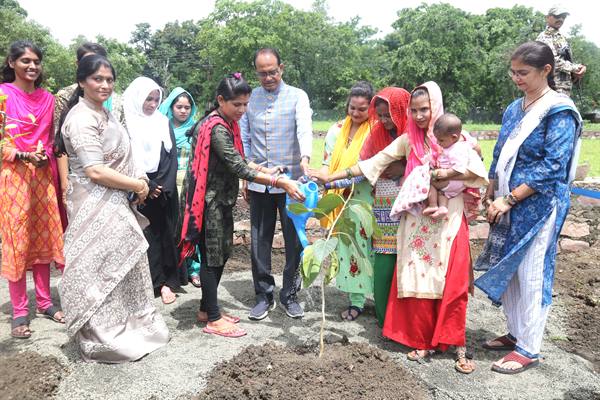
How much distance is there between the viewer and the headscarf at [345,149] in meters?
3.49

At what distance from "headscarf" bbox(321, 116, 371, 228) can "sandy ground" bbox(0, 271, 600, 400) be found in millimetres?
835

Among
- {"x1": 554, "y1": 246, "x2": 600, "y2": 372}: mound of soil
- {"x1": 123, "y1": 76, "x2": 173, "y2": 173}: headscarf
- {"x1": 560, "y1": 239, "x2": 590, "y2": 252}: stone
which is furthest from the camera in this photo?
{"x1": 560, "y1": 239, "x2": 590, "y2": 252}: stone

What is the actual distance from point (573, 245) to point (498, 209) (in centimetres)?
305

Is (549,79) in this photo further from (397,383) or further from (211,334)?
(211,334)

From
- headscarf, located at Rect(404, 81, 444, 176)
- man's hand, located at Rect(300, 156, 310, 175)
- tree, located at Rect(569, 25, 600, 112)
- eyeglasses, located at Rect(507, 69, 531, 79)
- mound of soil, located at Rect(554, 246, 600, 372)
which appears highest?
tree, located at Rect(569, 25, 600, 112)

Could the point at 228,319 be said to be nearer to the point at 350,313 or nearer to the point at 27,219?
the point at 350,313

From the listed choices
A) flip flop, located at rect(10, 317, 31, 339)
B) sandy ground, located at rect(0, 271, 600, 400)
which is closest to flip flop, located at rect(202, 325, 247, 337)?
sandy ground, located at rect(0, 271, 600, 400)

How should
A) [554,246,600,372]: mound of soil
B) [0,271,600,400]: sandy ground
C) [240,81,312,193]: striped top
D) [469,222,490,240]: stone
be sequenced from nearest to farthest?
1. [0,271,600,400]: sandy ground
2. [554,246,600,372]: mound of soil
3. [240,81,312,193]: striped top
4. [469,222,490,240]: stone

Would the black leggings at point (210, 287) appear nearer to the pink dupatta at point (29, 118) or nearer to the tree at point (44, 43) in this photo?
the pink dupatta at point (29, 118)

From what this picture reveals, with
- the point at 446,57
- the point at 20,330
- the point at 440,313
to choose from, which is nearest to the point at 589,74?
the point at 446,57

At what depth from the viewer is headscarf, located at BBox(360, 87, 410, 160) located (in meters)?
3.04

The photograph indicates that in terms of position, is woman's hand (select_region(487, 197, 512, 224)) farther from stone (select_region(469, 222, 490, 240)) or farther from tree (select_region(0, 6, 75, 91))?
tree (select_region(0, 6, 75, 91))

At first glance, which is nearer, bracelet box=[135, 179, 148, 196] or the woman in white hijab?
bracelet box=[135, 179, 148, 196]

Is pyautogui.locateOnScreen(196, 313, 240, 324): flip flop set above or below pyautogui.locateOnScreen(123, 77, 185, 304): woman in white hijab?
below
